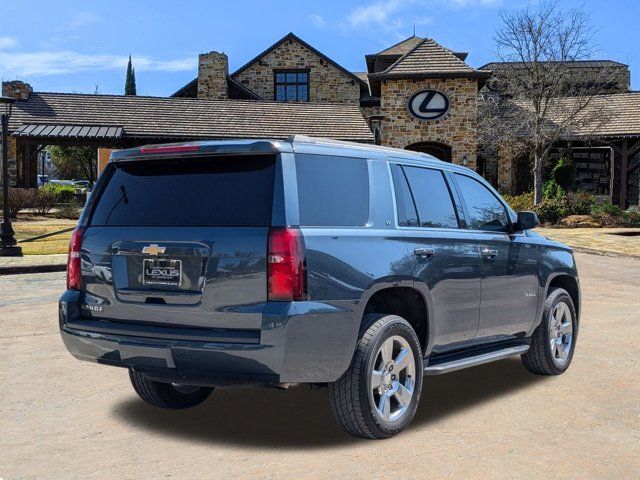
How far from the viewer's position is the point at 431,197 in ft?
18.1

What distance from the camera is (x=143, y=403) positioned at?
5582mm

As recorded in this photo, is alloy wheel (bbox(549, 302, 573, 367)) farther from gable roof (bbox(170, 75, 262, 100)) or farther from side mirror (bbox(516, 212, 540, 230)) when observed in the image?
gable roof (bbox(170, 75, 262, 100))

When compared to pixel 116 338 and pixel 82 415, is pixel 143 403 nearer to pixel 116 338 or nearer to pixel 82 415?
pixel 82 415

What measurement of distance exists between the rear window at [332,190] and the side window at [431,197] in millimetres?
574

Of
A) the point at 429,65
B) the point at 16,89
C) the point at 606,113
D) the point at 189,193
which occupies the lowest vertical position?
the point at 189,193

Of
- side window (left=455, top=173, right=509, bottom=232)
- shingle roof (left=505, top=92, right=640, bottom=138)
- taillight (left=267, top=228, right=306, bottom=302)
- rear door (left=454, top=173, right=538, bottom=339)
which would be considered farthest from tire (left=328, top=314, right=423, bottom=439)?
shingle roof (left=505, top=92, right=640, bottom=138)

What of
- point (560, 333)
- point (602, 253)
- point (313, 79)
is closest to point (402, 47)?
point (313, 79)

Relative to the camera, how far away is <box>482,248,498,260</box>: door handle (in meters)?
5.77

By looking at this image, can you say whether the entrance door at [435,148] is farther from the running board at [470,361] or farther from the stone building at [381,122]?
the running board at [470,361]

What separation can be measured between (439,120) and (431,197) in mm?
32669

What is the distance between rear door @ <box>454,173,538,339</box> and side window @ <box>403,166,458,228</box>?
0.79 feet

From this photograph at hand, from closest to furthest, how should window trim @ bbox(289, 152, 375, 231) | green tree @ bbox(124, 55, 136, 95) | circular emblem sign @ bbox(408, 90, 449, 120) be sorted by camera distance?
1. window trim @ bbox(289, 152, 375, 231)
2. circular emblem sign @ bbox(408, 90, 449, 120)
3. green tree @ bbox(124, 55, 136, 95)

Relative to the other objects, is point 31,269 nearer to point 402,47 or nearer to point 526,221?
point 526,221

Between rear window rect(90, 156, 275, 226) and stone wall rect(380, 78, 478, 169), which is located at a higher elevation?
stone wall rect(380, 78, 478, 169)
